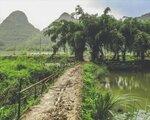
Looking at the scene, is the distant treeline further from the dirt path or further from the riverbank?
the dirt path

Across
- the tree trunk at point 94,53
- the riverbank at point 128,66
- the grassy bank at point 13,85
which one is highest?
the tree trunk at point 94,53

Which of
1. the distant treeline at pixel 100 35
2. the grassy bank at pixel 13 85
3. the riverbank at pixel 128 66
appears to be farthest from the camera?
the distant treeline at pixel 100 35

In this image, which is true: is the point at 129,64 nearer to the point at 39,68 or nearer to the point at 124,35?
the point at 124,35

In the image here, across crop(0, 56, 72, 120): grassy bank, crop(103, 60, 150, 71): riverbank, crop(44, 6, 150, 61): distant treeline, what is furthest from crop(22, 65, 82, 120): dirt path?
crop(44, 6, 150, 61): distant treeline

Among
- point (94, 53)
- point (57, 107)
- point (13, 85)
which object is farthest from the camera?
point (94, 53)

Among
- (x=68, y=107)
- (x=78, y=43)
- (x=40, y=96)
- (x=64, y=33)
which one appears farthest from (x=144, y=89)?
(x=64, y=33)

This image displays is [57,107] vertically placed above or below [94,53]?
below

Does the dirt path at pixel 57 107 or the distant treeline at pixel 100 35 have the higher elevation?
the distant treeline at pixel 100 35

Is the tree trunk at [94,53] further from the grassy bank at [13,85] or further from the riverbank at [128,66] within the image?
the grassy bank at [13,85]

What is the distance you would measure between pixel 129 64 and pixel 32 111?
46085mm

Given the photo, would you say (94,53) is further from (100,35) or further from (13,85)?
(13,85)

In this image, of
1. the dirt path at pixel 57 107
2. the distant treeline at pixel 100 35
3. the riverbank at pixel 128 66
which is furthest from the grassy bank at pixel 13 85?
the distant treeline at pixel 100 35

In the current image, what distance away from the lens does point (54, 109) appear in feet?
57.7

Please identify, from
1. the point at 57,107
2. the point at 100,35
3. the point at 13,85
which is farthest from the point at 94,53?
the point at 57,107
